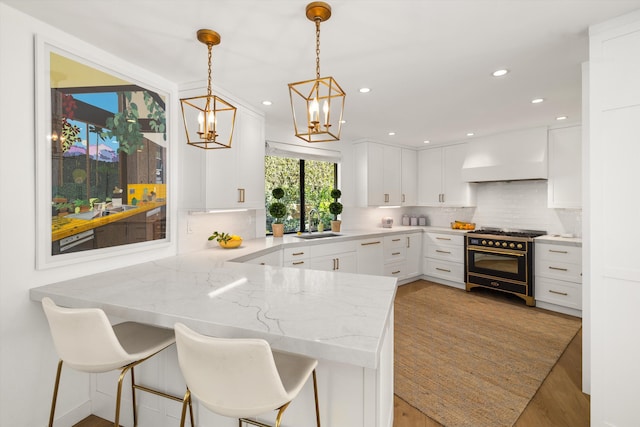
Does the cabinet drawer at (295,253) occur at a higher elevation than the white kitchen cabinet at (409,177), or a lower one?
lower

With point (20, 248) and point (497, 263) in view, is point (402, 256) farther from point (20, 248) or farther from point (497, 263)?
point (20, 248)

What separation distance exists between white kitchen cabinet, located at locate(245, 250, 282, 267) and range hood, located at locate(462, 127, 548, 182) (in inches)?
131

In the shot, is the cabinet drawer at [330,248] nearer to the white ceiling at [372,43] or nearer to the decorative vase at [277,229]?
the decorative vase at [277,229]

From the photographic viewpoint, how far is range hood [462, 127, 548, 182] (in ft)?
13.5

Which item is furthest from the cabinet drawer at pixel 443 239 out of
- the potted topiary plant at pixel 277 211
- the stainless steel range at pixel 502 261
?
the potted topiary plant at pixel 277 211

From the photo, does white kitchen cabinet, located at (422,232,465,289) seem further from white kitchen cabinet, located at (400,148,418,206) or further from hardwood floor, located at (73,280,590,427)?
hardwood floor, located at (73,280,590,427)

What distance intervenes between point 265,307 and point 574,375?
261cm

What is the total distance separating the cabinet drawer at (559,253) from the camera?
3666mm

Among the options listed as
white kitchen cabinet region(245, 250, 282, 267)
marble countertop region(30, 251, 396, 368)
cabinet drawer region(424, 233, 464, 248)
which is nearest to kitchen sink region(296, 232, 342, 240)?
white kitchen cabinet region(245, 250, 282, 267)

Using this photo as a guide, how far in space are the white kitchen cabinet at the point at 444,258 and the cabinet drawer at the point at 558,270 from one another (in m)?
1.02

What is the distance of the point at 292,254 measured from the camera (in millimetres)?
3506

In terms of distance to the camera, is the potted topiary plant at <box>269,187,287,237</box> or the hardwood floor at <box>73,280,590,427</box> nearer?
the hardwood floor at <box>73,280,590,427</box>

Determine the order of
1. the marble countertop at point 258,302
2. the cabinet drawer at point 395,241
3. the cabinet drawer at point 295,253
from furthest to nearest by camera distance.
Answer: the cabinet drawer at point 395,241 < the cabinet drawer at point 295,253 < the marble countertop at point 258,302

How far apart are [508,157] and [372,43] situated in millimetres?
3378
